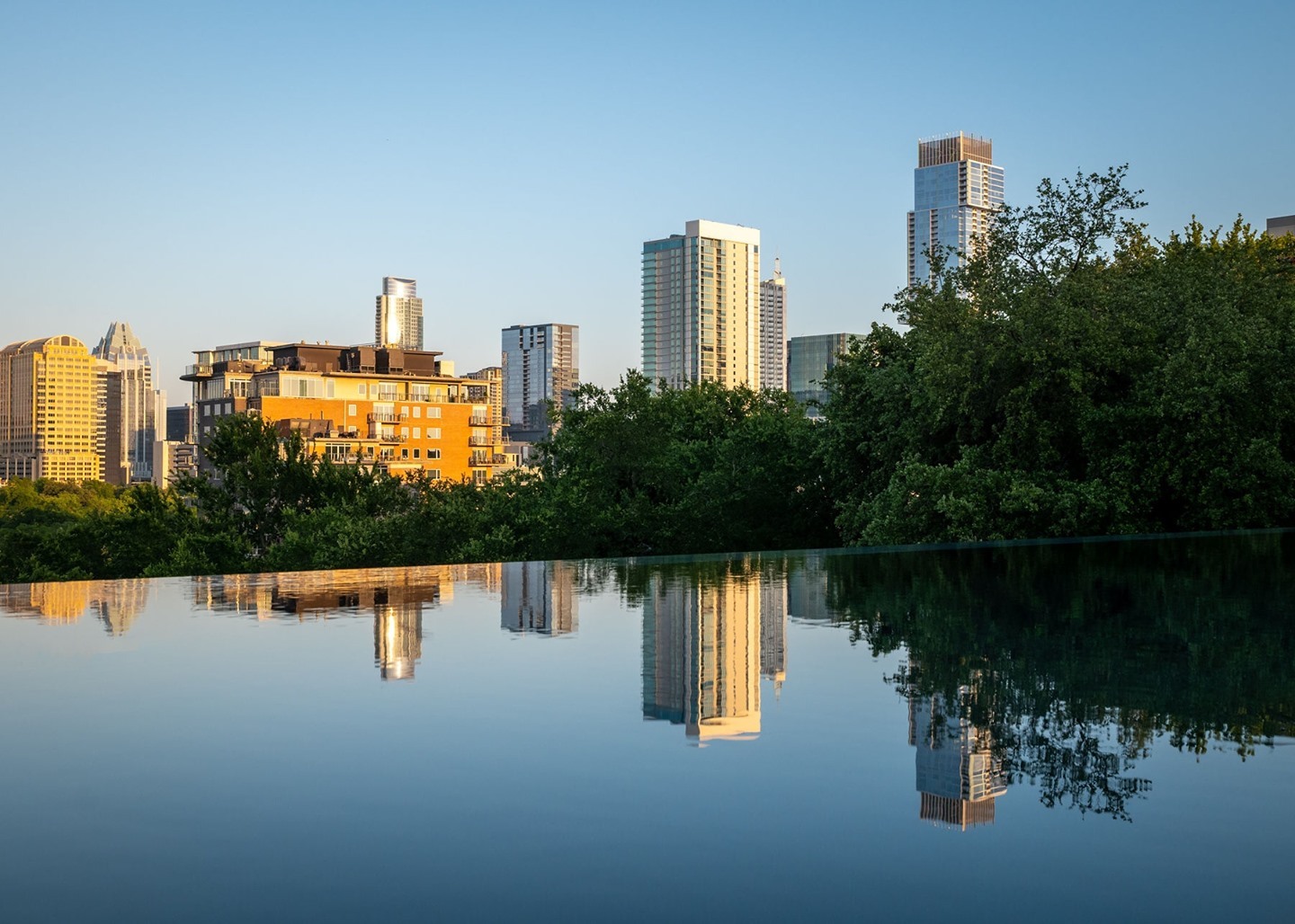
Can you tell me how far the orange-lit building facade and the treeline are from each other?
101534 millimetres

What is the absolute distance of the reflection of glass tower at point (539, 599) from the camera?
6734mm

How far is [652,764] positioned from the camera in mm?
3600

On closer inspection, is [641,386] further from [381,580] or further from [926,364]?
[381,580]

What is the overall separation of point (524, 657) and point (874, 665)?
1.43 meters

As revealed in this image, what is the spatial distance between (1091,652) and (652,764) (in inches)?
103

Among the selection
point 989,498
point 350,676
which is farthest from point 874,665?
point 989,498

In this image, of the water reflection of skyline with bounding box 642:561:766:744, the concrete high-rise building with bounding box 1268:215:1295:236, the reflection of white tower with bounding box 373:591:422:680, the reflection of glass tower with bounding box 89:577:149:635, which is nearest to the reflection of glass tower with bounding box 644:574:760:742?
the water reflection of skyline with bounding box 642:561:766:744

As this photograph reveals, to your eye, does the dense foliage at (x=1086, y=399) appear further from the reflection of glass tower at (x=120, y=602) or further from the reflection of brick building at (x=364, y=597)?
the reflection of glass tower at (x=120, y=602)

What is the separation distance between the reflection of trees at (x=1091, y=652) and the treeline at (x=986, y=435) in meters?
6.62

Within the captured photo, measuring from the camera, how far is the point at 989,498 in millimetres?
17000

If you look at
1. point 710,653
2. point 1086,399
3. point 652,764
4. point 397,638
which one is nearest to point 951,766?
point 652,764

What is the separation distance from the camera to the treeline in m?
16.6

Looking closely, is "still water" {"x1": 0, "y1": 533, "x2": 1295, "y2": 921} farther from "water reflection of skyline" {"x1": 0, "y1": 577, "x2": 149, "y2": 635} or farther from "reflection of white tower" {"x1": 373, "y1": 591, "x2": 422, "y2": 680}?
"water reflection of skyline" {"x1": 0, "y1": 577, "x2": 149, "y2": 635}

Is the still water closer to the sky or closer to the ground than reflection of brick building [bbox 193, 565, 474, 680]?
closer to the ground
